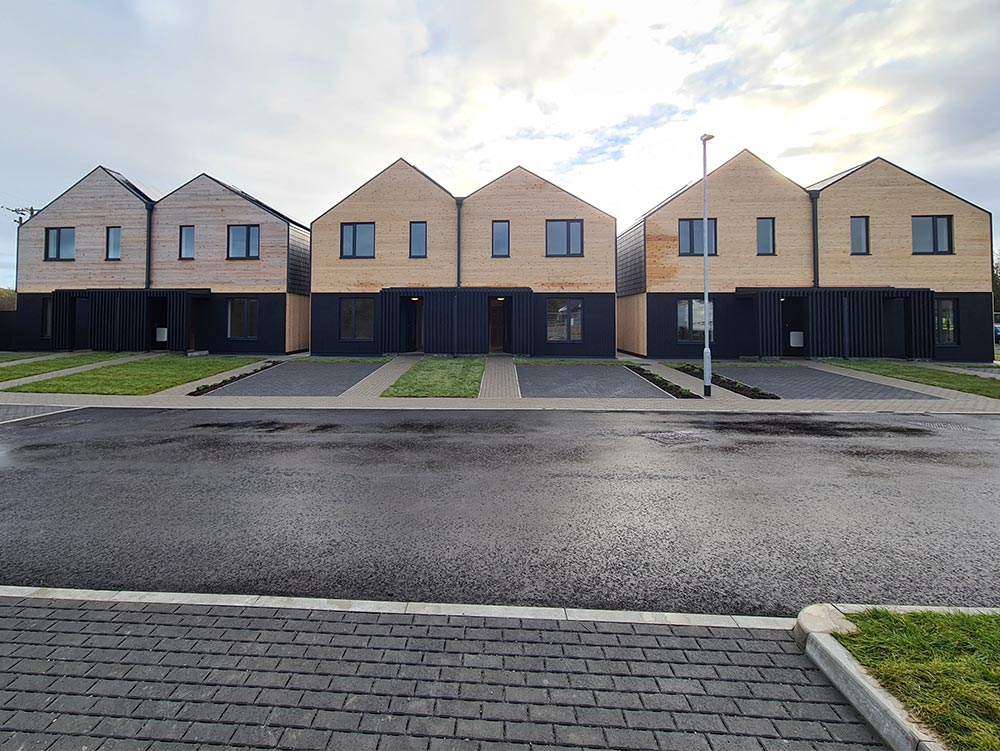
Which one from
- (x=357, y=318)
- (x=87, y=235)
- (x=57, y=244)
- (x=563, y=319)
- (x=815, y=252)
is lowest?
(x=563, y=319)

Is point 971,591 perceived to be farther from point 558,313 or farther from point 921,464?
point 558,313

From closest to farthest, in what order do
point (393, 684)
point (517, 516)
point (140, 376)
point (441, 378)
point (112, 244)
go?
point (393, 684), point (517, 516), point (441, 378), point (140, 376), point (112, 244)

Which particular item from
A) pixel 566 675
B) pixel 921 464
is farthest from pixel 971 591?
pixel 921 464

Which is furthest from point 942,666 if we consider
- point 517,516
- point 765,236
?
point 765,236

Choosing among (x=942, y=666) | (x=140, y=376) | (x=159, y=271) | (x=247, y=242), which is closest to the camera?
(x=942, y=666)

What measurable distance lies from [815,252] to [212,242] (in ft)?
96.5

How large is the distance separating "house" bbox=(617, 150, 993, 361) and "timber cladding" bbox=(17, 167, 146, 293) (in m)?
26.0

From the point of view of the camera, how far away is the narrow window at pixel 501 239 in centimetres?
2700

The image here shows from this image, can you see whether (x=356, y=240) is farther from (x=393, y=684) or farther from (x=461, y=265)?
(x=393, y=684)

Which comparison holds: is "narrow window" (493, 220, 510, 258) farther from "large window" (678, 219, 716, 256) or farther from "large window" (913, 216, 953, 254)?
"large window" (913, 216, 953, 254)

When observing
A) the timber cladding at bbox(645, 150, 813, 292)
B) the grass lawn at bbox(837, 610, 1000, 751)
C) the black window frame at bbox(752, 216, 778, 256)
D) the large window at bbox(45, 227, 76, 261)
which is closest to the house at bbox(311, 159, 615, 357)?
the timber cladding at bbox(645, 150, 813, 292)

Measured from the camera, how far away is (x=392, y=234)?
89.4 feet

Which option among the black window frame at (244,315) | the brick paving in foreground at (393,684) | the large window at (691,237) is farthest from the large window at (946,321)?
the black window frame at (244,315)

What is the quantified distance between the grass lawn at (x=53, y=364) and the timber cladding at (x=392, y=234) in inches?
385
